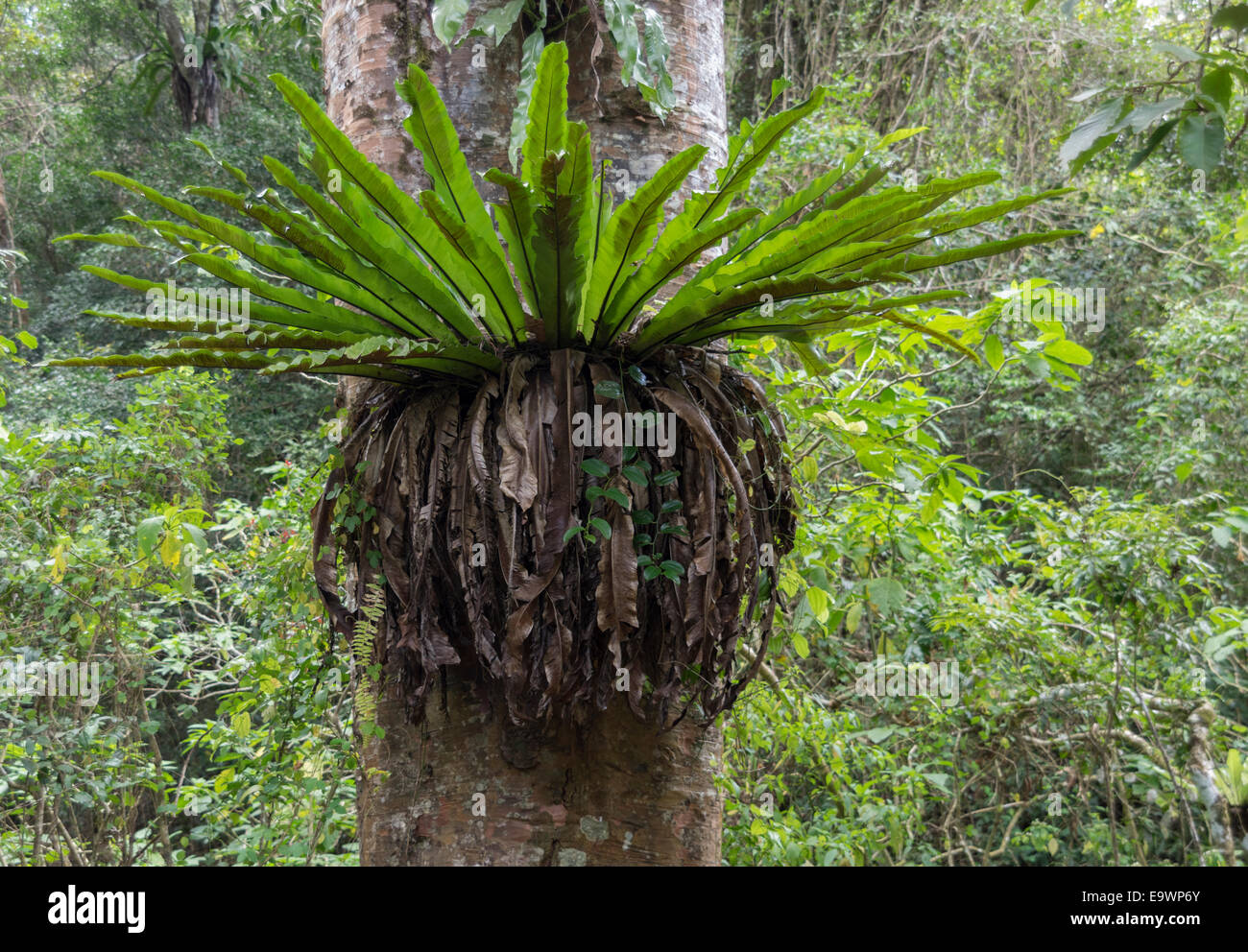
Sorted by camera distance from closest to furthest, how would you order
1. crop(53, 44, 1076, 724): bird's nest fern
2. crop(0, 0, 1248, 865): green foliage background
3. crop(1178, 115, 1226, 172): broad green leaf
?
crop(53, 44, 1076, 724): bird's nest fern
crop(1178, 115, 1226, 172): broad green leaf
crop(0, 0, 1248, 865): green foliage background

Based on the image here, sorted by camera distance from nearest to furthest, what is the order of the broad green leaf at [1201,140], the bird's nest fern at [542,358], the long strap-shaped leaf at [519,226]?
1. the long strap-shaped leaf at [519,226]
2. the bird's nest fern at [542,358]
3. the broad green leaf at [1201,140]

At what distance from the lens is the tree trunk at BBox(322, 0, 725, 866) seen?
141cm

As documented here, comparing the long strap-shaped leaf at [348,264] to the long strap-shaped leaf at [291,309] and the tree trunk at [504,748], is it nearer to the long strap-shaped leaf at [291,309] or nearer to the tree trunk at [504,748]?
the long strap-shaped leaf at [291,309]

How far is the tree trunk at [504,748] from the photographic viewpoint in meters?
1.41

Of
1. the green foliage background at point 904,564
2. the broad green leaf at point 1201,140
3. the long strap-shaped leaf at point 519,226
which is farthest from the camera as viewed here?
the green foliage background at point 904,564

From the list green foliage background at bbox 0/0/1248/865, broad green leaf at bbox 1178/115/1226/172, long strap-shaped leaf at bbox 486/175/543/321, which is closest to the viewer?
long strap-shaped leaf at bbox 486/175/543/321

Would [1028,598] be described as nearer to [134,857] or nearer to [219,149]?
[134,857]

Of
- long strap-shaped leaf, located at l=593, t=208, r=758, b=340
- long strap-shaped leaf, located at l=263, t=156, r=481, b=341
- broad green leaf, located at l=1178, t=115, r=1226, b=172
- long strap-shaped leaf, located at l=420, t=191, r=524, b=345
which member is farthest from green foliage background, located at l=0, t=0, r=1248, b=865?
long strap-shaped leaf, located at l=263, t=156, r=481, b=341

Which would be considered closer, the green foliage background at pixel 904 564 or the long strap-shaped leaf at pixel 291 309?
the long strap-shaped leaf at pixel 291 309

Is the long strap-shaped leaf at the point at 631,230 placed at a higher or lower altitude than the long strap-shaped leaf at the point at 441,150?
lower

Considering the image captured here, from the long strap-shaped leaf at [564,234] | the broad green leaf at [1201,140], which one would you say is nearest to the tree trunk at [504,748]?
the long strap-shaped leaf at [564,234]

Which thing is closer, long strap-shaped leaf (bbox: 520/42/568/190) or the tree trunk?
long strap-shaped leaf (bbox: 520/42/568/190)

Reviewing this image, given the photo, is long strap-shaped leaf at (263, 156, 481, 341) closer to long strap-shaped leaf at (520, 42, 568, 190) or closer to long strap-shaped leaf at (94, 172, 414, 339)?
long strap-shaped leaf at (94, 172, 414, 339)
